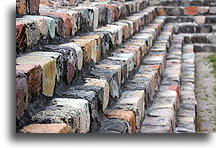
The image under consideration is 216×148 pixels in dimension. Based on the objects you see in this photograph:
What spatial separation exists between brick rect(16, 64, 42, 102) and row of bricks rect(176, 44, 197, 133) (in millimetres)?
1185

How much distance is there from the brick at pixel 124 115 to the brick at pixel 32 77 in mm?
500

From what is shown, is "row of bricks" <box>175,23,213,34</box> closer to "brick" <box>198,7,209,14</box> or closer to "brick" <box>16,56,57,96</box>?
"brick" <box>198,7,209,14</box>

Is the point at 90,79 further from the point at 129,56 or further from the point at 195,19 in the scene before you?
the point at 195,19

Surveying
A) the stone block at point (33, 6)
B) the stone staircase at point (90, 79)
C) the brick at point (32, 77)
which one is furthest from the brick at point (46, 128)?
the stone block at point (33, 6)

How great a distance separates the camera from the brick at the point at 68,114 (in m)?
1.67

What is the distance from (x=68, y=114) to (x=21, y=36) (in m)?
0.40

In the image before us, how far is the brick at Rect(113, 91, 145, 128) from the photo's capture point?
2.25 m

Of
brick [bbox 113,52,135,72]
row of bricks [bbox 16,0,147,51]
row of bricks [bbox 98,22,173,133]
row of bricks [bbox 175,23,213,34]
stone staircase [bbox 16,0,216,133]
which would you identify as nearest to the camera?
stone staircase [bbox 16,0,216,133]

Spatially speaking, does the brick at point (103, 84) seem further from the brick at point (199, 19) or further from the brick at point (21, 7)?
the brick at point (199, 19)

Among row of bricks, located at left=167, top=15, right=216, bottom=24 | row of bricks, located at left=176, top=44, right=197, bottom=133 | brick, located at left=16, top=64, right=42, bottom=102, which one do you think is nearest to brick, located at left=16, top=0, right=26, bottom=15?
brick, located at left=16, top=64, right=42, bottom=102

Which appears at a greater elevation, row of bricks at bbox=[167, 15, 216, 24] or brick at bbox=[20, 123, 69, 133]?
brick at bbox=[20, 123, 69, 133]

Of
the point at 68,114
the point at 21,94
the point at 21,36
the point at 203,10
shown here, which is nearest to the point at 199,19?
the point at 203,10

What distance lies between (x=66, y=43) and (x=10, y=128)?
29.2 inches

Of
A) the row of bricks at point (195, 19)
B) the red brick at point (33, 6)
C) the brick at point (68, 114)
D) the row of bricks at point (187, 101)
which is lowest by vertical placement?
the row of bricks at point (187, 101)
